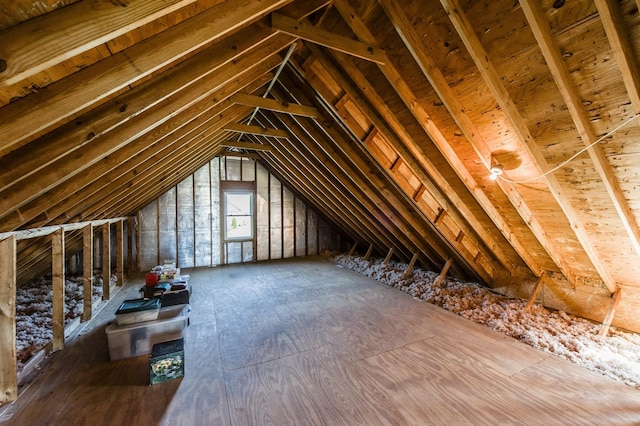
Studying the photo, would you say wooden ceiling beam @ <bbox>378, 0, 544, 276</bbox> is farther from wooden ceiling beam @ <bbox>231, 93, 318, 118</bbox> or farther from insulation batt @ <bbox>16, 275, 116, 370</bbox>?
insulation batt @ <bbox>16, 275, 116, 370</bbox>

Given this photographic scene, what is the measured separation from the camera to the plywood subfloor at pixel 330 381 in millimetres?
1728

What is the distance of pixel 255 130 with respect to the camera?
13.1 feet

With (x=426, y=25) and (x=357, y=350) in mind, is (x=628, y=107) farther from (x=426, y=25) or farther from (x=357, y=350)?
(x=357, y=350)

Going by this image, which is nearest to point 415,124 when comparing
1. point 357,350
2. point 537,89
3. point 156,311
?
point 537,89

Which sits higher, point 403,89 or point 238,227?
point 403,89

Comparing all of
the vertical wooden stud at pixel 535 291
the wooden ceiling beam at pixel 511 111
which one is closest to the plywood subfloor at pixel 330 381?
the vertical wooden stud at pixel 535 291

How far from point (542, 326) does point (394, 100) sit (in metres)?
3.13

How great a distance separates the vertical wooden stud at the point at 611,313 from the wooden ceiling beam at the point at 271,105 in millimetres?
4108

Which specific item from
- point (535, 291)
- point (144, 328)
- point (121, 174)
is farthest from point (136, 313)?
point (535, 291)

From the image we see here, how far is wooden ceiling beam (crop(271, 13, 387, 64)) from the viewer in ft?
5.98

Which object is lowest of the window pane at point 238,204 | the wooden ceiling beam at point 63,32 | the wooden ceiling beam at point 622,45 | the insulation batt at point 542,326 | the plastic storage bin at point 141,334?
the insulation batt at point 542,326

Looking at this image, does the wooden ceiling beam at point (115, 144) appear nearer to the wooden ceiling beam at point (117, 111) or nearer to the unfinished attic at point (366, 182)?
the unfinished attic at point (366, 182)

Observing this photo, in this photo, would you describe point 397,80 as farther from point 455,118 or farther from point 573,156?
point 573,156

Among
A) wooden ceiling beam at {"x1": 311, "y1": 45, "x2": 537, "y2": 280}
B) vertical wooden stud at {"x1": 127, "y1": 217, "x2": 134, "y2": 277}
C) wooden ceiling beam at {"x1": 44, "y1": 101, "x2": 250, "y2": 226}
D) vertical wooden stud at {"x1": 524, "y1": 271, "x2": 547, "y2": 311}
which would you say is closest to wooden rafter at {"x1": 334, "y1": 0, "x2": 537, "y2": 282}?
wooden ceiling beam at {"x1": 311, "y1": 45, "x2": 537, "y2": 280}
